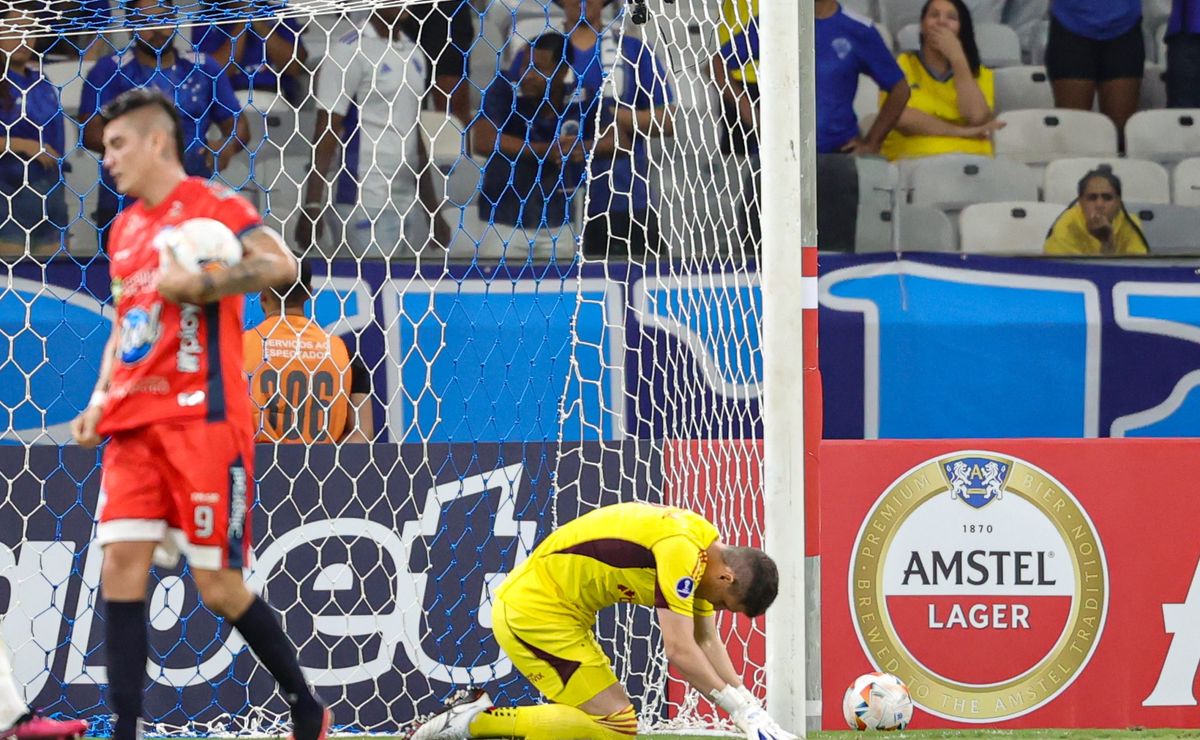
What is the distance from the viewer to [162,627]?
543cm

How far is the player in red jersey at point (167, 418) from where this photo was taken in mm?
3531

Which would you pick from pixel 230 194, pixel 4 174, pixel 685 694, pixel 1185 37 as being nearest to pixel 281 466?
pixel 685 694

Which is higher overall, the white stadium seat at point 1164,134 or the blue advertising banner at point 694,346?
the white stadium seat at point 1164,134

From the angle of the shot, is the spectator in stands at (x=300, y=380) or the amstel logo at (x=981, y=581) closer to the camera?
the amstel logo at (x=981, y=581)

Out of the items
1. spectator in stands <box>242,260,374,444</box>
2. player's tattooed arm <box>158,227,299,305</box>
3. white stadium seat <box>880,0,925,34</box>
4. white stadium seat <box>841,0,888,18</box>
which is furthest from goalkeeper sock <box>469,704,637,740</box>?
white stadium seat <box>880,0,925,34</box>

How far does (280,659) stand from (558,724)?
119 centimetres

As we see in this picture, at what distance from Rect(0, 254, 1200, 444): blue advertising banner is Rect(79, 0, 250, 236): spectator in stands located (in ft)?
2.05

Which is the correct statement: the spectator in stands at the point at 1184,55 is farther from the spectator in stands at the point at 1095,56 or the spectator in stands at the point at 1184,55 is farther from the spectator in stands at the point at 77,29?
the spectator in stands at the point at 77,29

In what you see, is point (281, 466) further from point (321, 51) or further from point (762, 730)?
point (321, 51)

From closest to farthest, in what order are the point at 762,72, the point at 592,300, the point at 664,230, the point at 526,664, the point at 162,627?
Result: the point at 762,72, the point at 526,664, the point at 162,627, the point at 664,230, the point at 592,300

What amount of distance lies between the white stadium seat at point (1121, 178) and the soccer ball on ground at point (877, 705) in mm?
4186

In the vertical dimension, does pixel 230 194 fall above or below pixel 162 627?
above

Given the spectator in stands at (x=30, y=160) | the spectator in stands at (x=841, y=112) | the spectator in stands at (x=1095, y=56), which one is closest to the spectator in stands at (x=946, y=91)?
the spectator in stands at (x=841, y=112)

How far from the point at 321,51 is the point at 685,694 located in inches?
145
